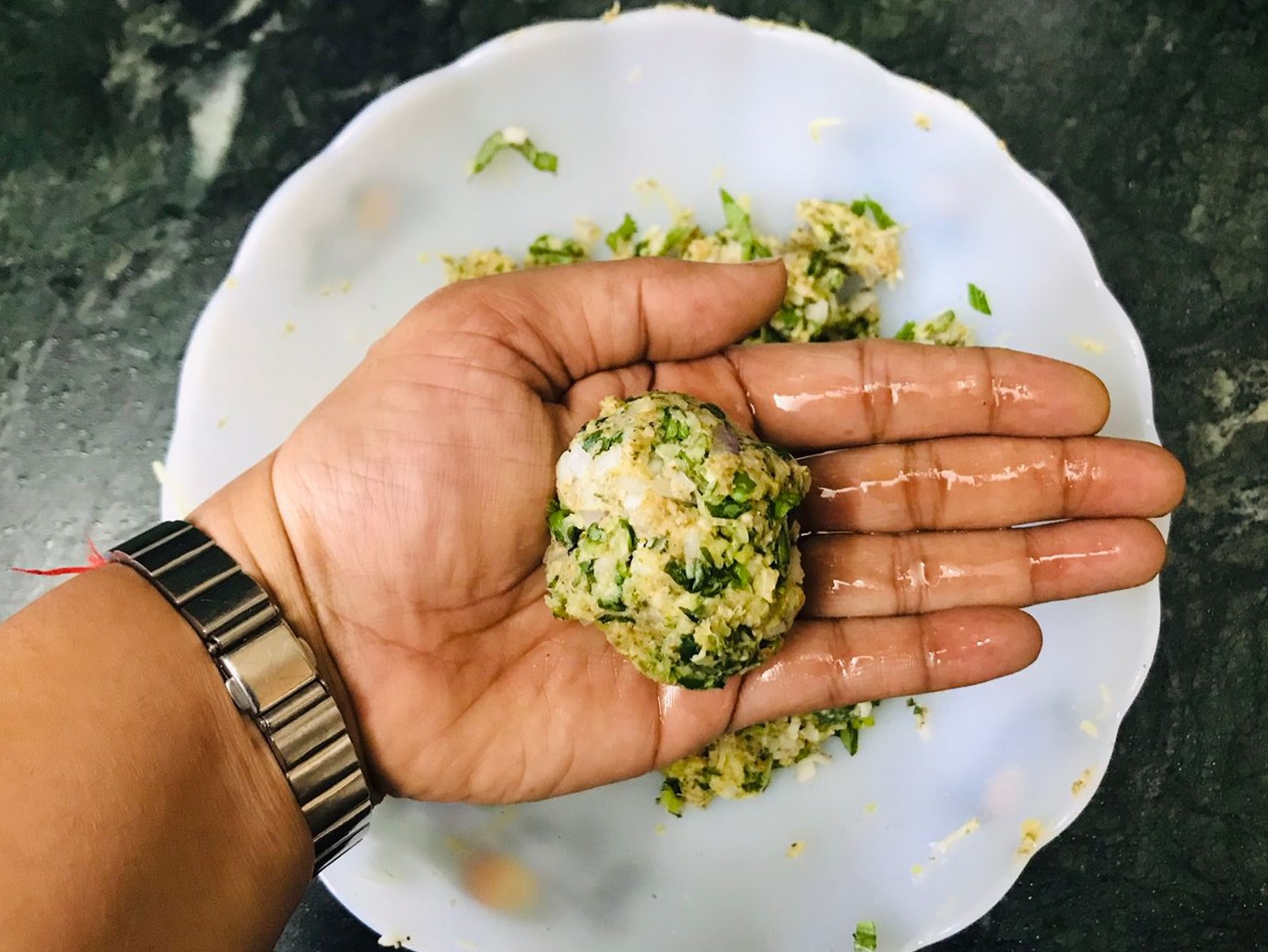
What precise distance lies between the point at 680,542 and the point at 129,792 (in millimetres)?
1022

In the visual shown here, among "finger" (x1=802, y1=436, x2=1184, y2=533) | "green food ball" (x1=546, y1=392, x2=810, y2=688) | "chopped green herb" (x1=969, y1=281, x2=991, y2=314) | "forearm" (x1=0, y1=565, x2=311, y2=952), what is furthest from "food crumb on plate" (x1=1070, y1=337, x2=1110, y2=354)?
"forearm" (x1=0, y1=565, x2=311, y2=952)

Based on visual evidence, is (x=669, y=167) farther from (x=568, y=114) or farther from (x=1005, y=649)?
(x=1005, y=649)

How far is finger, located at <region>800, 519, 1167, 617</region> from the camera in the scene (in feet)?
6.49

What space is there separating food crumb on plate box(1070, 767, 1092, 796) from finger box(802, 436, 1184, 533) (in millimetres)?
622

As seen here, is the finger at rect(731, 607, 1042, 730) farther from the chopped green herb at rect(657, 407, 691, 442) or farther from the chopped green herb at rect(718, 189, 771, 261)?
the chopped green herb at rect(718, 189, 771, 261)

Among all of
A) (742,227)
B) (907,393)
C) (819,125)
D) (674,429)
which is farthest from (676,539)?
(819,125)

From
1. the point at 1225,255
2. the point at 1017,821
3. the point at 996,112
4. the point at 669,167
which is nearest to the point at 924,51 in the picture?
the point at 996,112

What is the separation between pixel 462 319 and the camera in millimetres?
1904

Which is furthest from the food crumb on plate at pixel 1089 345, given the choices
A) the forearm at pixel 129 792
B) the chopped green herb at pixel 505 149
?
the forearm at pixel 129 792

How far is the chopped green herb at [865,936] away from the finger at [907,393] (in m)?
1.16

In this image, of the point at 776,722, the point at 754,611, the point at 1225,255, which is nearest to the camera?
the point at 754,611

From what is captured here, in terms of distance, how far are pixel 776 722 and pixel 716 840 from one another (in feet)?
1.14

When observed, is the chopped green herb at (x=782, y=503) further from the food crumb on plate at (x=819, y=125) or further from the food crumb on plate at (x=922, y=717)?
the food crumb on plate at (x=819, y=125)

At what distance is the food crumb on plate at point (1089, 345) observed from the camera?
7.33 feet
